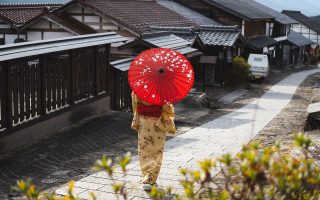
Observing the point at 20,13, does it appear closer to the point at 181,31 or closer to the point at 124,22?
the point at 124,22

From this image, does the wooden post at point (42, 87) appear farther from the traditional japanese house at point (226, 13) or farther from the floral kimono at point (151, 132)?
the traditional japanese house at point (226, 13)

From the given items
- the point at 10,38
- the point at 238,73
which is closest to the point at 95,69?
the point at 10,38

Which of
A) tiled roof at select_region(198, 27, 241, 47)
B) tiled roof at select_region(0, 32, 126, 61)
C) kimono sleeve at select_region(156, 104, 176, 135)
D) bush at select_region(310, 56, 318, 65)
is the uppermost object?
tiled roof at select_region(0, 32, 126, 61)

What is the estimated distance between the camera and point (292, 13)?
59.9 metres

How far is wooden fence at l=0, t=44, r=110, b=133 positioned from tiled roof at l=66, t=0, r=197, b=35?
8.01 m

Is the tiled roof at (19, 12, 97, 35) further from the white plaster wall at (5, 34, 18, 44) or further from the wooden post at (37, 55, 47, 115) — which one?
the wooden post at (37, 55, 47, 115)

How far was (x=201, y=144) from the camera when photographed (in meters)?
10.6

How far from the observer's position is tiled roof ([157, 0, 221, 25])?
103ft

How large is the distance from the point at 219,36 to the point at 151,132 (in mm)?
20379

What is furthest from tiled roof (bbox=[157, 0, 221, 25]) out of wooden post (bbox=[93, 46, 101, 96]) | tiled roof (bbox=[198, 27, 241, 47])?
wooden post (bbox=[93, 46, 101, 96])

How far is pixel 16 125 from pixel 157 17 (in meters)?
18.5

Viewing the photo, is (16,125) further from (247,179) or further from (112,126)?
(247,179)

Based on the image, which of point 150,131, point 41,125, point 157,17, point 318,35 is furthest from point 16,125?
point 318,35

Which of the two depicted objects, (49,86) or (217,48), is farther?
(217,48)
